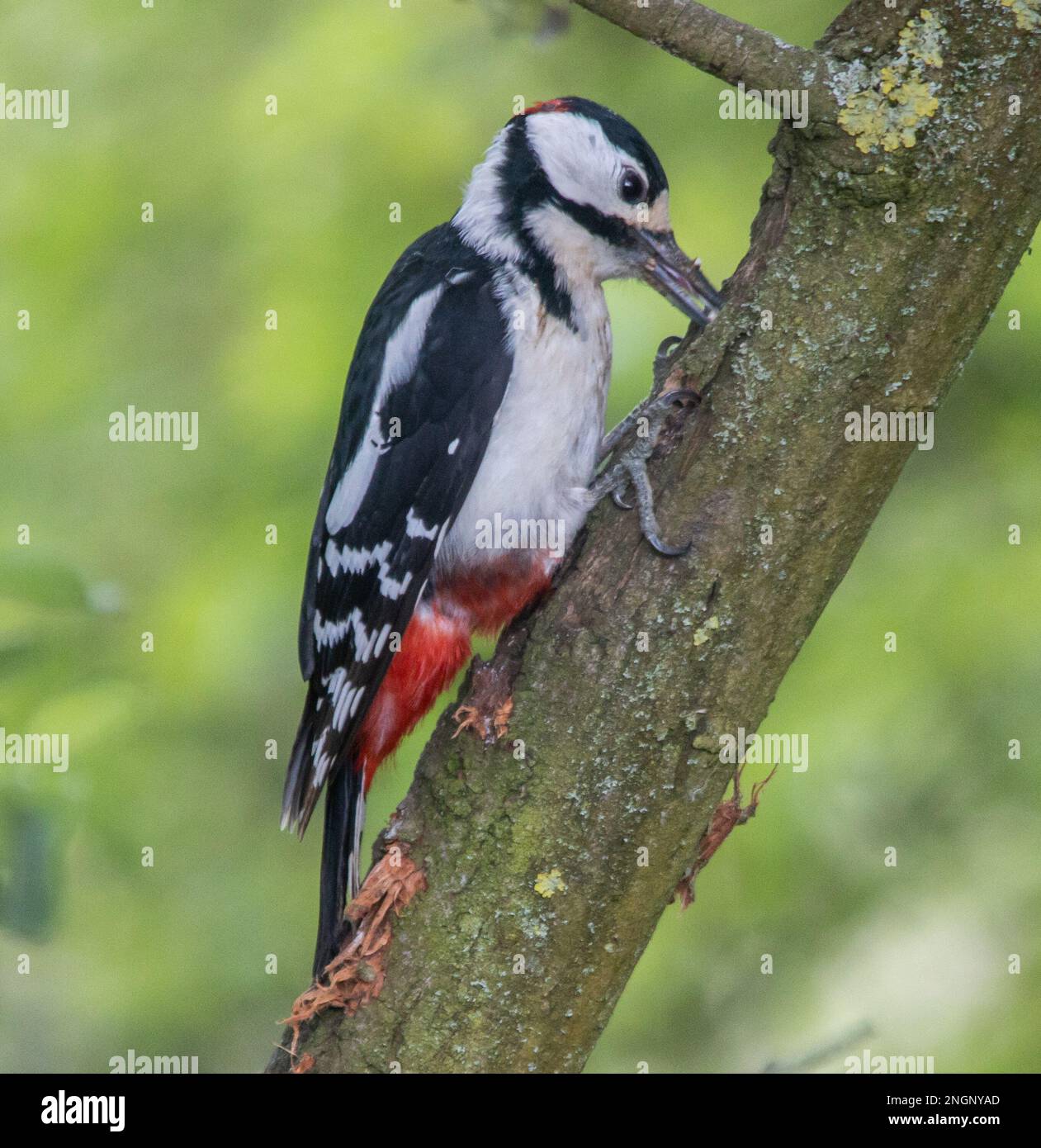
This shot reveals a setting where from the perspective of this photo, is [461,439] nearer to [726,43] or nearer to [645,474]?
[645,474]

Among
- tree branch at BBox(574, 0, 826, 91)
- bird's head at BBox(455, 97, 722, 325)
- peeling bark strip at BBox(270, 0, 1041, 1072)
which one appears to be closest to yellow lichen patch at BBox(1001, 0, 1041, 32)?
peeling bark strip at BBox(270, 0, 1041, 1072)

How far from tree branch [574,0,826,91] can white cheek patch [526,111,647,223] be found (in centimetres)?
82

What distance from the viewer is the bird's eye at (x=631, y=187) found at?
8.35 feet

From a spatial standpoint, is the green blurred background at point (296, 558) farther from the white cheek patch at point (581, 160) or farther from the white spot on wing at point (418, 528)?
the white spot on wing at point (418, 528)

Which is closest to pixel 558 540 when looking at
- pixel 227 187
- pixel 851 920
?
pixel 851 920

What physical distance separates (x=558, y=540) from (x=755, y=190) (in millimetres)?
1334

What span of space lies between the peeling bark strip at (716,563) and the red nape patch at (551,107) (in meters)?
0.99

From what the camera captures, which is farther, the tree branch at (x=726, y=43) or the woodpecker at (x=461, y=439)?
the woodpecker at (x=461, y=439)

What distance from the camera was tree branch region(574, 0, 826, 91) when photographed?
67.6 inches

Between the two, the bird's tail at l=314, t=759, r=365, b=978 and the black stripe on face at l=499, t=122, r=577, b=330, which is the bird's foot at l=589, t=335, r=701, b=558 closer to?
the black stripe on face at l=499, t=122, r=577, b=330

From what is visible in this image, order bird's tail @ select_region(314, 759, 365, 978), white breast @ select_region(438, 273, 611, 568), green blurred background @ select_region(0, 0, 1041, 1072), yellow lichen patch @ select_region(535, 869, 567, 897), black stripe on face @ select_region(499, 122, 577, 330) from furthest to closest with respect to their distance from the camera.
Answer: green blurred background @ select_region(0, 0, 1041, 1072), black stripe on face @ select_region(499, 122, 577, 330), white breast @ select_region(438, 273, 611, 568), bird's tail @ select_region(314, 759, 365, 978), yellow lichen patch @ select_region(535, 869, 567, 897)

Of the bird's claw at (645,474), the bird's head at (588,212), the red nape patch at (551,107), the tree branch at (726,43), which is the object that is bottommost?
the bird's claw at (645,474)

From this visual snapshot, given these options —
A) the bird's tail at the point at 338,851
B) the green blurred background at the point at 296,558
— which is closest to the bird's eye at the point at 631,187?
the green blurred background at the point at 296,558

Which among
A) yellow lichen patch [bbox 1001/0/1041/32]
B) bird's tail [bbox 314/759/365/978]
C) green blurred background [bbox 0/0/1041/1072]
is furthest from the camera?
green blurred background [bbox 0/0/1041/1072]
